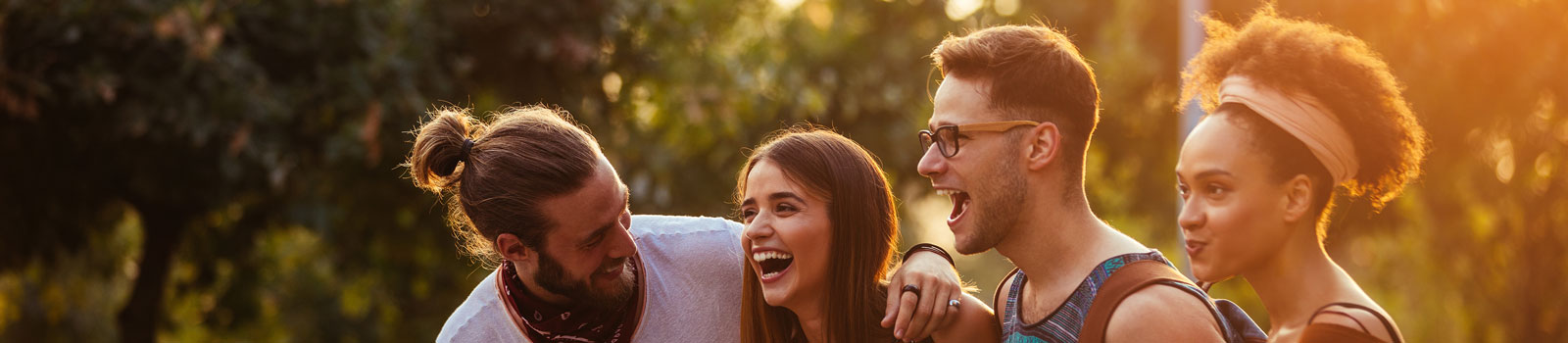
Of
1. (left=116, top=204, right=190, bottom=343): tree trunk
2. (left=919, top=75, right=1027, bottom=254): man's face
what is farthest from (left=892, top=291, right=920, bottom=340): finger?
(left=116, top=204, right=190, bottom=343): tree trunk

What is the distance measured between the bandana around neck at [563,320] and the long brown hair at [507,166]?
0.18m

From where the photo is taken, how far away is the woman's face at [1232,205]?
2.44 metres

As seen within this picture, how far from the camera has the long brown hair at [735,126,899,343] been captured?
3.24 metres

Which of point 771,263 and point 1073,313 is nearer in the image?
point 1073,313

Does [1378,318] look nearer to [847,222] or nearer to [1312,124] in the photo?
[1312,124]

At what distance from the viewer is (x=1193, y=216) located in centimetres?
248

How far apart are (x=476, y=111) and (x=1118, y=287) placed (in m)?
5.64

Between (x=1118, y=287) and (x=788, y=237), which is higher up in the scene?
(x=788, y=237)

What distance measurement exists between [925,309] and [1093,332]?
508 mm

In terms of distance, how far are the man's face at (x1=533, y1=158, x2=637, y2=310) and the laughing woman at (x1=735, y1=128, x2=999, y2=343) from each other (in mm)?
505

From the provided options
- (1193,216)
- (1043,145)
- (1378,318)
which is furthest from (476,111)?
(1378,318)

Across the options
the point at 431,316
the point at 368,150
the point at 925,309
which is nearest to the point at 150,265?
the point at 431,316

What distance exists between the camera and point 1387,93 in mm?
2508

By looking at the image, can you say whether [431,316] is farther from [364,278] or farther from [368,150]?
[368,150]
